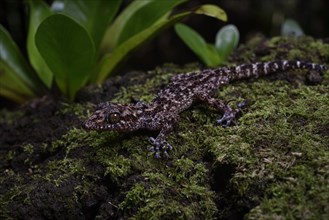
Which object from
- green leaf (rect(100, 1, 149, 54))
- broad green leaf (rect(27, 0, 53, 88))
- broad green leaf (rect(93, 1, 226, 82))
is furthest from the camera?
green leaf (rect(100, 1, 149, 54))

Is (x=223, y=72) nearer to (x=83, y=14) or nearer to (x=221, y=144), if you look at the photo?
(x=221, y=144)

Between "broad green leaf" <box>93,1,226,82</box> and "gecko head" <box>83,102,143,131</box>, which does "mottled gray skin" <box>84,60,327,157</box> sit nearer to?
"gecko head" <box>83,102,143,131</box>

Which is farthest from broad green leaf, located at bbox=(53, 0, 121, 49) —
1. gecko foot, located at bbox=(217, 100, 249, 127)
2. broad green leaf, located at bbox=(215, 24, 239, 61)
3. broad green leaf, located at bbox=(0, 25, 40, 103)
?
gecko foot, located at bbox=(217, 100, 249, 127)

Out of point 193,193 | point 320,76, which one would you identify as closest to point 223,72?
point 320,76

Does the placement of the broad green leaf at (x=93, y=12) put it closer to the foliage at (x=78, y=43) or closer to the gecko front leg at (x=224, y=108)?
the foliage at (x=78, y=43)

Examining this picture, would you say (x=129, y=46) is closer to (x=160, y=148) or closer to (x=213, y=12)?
(x=213, y=12)

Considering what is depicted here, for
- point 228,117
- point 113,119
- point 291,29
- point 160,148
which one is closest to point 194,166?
point 160,148
